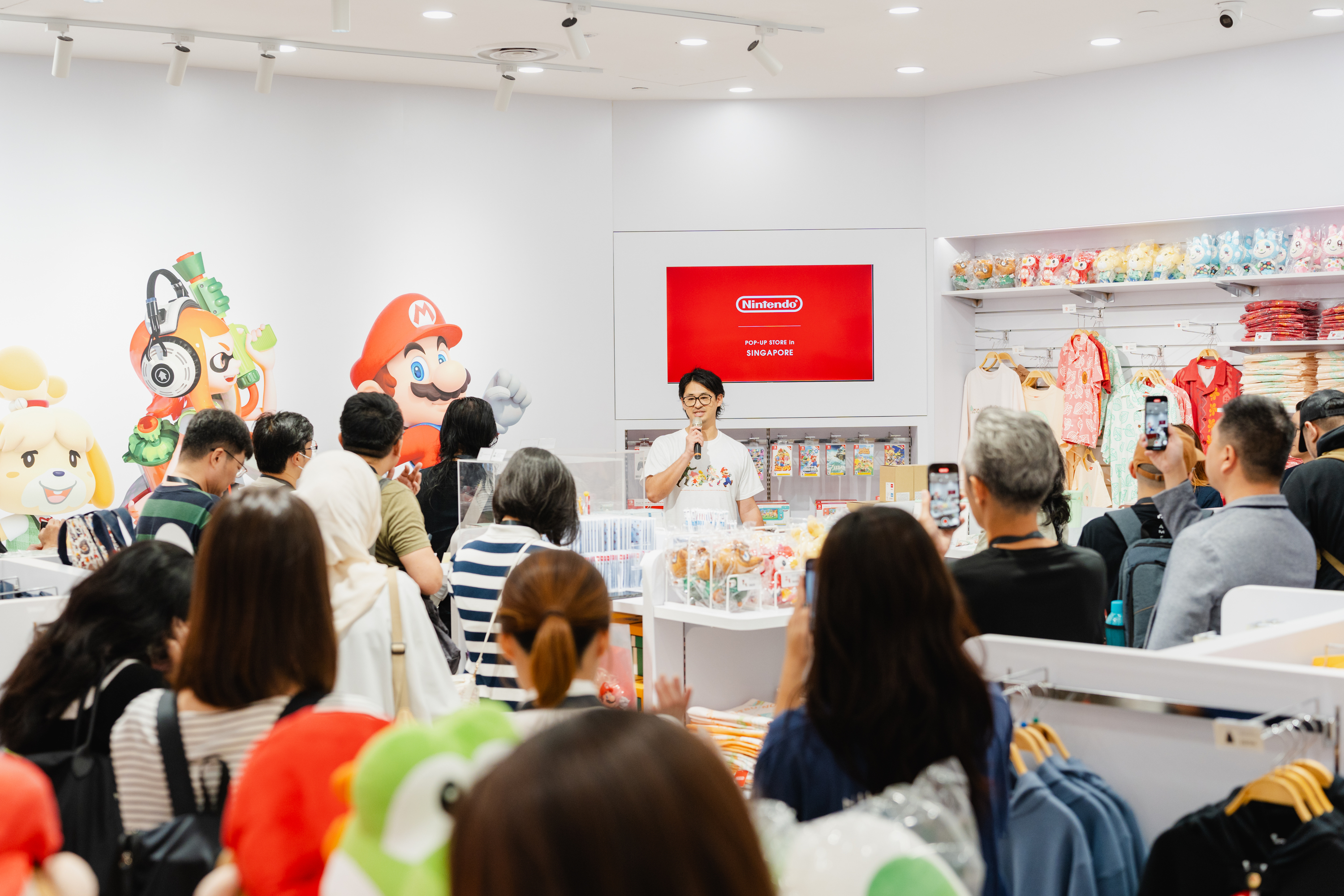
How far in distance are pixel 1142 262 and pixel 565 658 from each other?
19.1 ft

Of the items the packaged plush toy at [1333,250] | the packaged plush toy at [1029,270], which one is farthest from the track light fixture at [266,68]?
the packaged plush toy at [1333,250]

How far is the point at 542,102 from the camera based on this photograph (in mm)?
7203

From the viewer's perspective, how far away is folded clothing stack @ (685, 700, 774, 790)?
3402 mm

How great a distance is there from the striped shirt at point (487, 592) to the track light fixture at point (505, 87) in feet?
11.8

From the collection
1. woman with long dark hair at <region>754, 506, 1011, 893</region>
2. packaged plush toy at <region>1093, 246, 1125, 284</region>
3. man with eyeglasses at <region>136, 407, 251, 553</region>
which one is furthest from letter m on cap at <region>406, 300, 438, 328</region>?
woman with long dark hair at <region>754, 506, 1011, 893</region>

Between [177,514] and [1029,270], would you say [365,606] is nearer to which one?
[177,514]

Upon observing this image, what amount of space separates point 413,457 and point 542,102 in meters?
2.23

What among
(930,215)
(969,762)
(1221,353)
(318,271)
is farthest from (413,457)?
(969,762)

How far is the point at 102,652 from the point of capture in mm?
1868

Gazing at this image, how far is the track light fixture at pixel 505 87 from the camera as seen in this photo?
611 cm

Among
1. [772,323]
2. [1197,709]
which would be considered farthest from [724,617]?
[772,323]

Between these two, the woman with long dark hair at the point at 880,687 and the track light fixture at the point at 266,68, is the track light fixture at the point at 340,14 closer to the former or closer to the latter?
the track light fixture at the point at 266,68

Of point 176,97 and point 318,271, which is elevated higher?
point 176,97

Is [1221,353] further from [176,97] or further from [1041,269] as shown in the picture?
[176,97]
